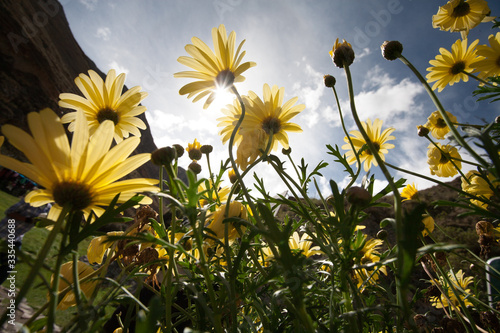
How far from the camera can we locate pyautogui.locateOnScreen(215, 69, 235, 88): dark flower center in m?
0.67

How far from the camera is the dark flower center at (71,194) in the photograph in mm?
368

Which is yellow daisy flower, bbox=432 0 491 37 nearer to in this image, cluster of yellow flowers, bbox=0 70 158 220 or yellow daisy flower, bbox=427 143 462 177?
yellow daisy flower, bbox=427 143 462 177

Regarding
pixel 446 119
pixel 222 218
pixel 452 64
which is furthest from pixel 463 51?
pixel 222 218

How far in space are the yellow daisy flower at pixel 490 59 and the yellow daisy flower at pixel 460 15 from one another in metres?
0.11

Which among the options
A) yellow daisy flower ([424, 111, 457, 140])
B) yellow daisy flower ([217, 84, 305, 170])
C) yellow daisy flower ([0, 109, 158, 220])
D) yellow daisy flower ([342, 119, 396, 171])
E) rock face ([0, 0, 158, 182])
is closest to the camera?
yellow daisy flower ([0, 109, 158, 220])

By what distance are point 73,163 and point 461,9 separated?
1.60 meters

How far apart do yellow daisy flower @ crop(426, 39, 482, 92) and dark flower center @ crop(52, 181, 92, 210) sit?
1616 mm

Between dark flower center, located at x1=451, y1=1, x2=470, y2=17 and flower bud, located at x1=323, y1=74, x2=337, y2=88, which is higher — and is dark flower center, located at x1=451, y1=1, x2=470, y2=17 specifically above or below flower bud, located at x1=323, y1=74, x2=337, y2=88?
above

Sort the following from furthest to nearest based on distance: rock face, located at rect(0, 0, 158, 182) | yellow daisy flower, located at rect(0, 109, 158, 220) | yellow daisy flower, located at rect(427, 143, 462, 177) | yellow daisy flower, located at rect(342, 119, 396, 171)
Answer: rock face, located at rect(0, 0, 158, 182)
yellow daisy flower, located at rect(427, 143, 462, 177)
yellow daisy flower, located at rect(342, 119, 396, 171)
yellow daisy flower, located at rect(0, 109, 158, 220)

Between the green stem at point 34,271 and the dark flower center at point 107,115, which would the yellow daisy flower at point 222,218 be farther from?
the dark flower center at point 107,115

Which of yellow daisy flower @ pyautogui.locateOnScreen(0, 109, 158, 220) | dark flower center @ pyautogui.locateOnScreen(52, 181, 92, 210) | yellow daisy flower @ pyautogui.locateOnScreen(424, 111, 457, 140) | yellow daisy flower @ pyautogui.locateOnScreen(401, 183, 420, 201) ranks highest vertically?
yellow daisy flower @ pyautogui.locateOnScreen(424, 111, 457, 140)

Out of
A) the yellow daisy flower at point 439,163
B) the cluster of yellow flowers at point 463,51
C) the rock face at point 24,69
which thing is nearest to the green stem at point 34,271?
the cluster of yellow flowers at point 463,51

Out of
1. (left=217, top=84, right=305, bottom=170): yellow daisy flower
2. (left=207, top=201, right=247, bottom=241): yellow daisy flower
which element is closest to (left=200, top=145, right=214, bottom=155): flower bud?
(left=217, top=84, right=305, bottom=170): yellow daisy flower

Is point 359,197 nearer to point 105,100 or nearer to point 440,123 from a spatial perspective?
point 105,100
